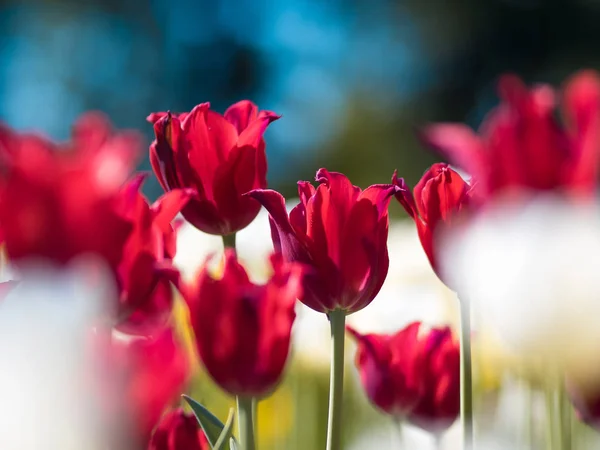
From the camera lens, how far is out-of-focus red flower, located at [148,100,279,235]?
1.23ft

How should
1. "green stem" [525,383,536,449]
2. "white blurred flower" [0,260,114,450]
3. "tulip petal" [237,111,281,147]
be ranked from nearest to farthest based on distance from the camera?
1. "white blurred flower" [0,260,114,450]
2. "tulip petal" [237,111,281,147]
3. "green stem" [525,383,536,449]

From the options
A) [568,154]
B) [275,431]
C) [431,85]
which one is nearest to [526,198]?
[568,154]

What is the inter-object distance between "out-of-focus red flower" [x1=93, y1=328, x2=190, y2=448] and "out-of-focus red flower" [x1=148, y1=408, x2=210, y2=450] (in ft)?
0.05

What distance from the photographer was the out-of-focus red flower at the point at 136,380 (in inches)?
11.2

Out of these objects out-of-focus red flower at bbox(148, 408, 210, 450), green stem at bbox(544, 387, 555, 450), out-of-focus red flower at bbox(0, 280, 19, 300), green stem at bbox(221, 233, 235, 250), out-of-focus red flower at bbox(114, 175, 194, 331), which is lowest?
out-of-focus red flower at bbox(148, 408, 210, 450)

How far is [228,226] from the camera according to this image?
0.39 meters

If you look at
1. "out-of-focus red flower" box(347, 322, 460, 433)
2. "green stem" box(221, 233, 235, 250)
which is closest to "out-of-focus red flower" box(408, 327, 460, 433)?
"out-of-focus red flower" box(347, 322, 460, 433)

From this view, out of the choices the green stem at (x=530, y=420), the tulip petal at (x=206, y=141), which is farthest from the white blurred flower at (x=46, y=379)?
the green stem at (x=530, y=420)

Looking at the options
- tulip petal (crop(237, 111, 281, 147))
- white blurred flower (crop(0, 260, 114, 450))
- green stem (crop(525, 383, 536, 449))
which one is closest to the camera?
white blurred flower (crop(0, 260, 114, 450))

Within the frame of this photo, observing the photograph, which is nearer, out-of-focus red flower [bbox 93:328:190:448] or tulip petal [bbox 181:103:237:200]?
out-of-focus red flower [bbox 93:328:190:448]

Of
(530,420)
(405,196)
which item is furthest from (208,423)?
(530,420)

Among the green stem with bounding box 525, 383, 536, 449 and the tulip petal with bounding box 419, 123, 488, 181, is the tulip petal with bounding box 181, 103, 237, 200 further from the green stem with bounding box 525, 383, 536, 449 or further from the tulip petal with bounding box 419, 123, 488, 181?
the green stem with bounding box 525, 383, 536, 449

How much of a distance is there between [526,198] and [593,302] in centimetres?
4

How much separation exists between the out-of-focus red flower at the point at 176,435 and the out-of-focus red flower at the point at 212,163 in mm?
84
